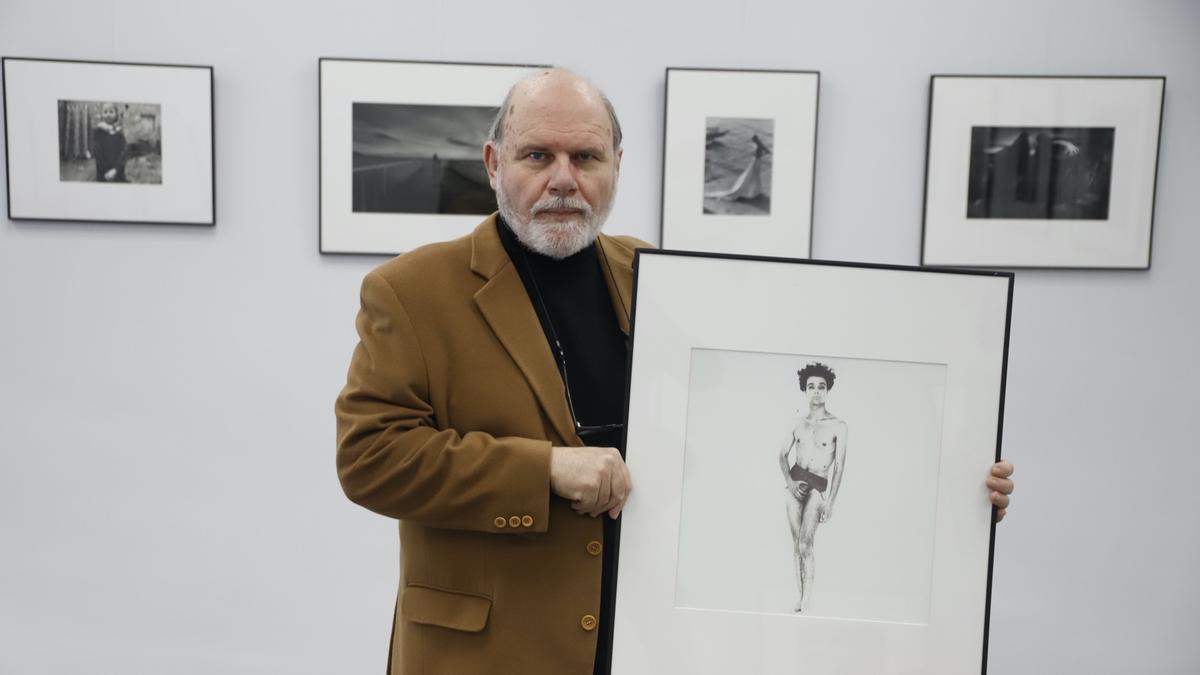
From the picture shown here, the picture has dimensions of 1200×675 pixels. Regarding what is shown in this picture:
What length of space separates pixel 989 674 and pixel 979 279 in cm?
204

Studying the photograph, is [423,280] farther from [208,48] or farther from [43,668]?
[43,668]

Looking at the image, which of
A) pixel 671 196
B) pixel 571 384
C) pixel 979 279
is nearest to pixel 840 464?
pixel 979 279

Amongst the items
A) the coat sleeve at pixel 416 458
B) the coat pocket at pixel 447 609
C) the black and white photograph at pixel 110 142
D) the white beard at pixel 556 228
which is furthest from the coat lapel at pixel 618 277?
the black and white photograph at pixel 110 142

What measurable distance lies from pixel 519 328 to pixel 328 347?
5.02 feet

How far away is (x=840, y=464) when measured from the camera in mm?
1282

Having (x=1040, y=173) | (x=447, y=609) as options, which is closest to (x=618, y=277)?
(x=447, y=609)

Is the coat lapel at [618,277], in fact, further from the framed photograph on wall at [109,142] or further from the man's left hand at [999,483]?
the framed photograph on wall at [109,142]

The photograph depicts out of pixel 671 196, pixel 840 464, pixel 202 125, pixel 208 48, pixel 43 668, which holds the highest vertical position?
pixel 208 48

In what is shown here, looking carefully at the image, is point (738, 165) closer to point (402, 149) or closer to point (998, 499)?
point (402, 149)

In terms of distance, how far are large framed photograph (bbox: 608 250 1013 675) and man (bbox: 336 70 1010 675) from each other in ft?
0.42

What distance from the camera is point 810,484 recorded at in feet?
4.20

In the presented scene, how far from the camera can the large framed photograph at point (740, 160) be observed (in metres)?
2.56

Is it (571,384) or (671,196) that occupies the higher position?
(671,196)

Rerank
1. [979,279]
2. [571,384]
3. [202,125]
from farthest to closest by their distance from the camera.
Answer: [202,125] < [571,384] < [979,279]
